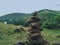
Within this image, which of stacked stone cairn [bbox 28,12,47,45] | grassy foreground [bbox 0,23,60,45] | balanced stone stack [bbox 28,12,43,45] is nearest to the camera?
stacked stone cairn [bbox 28,12,47,45]

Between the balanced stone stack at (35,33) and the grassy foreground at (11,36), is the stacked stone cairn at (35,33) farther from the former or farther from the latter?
the grassy foreground at (11,36)

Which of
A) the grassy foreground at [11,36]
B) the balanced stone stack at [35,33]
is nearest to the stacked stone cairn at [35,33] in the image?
the balanced stone stack at [35,33]

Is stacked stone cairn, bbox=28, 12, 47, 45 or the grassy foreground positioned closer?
stacked stone cairn, bbox=28, 12, 47, 45

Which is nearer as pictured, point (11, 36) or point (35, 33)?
point (35, 33)

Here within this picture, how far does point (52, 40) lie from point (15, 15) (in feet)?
192

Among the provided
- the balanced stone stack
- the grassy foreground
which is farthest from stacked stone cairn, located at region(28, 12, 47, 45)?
the grassy foreground

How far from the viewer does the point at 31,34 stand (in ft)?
178

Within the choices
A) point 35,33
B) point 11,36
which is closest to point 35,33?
point 35,33

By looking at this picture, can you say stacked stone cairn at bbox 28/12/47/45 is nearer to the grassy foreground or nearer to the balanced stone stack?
the balanced stone stack

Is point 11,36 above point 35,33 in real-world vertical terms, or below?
below

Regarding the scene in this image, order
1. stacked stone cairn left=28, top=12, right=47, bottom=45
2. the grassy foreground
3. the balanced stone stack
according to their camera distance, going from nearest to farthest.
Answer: stacked stone cairn left=28, top=12, right=47, bottom=45 → the balanced stone stack → the grassy foreground

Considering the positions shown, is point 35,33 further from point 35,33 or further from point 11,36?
point 11,36

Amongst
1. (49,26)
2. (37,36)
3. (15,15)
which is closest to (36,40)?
(37,36)

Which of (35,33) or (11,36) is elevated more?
(35,33)
